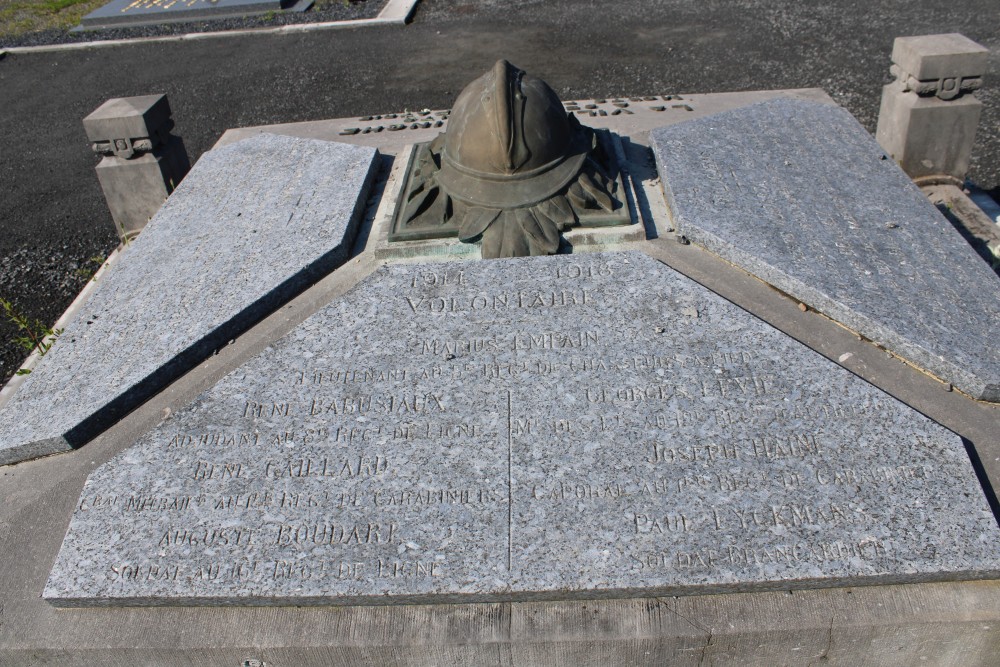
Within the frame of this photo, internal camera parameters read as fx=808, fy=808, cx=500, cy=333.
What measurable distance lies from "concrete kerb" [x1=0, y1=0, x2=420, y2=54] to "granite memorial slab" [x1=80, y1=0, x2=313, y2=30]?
69 centimetres

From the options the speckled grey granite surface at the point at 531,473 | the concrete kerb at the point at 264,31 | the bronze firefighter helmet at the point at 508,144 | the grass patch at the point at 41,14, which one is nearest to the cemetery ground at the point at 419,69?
the concrete kerb at the point at 264,31

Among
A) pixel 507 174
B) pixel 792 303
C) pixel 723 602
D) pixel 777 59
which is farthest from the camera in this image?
pixel 777 59

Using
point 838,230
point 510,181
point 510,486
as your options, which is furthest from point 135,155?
point 838,230

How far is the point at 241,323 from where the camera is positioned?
3.88 metres

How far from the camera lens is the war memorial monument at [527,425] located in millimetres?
2709

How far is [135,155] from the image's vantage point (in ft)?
19.1

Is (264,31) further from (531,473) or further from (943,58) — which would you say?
(531,473)

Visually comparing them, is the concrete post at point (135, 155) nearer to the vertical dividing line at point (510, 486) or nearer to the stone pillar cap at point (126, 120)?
the stone pillar cap at point (126, 120)

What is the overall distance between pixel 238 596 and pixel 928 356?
2.80m

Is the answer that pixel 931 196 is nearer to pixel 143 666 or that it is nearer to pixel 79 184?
pixel 143 666

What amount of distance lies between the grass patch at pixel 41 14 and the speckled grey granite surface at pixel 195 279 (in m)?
9.59

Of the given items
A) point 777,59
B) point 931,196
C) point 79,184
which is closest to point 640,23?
point 777,59

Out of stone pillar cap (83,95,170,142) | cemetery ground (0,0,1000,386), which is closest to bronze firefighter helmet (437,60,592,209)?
stone pillar cap (83,95,170,142)

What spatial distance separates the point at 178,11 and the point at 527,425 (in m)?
11.2
